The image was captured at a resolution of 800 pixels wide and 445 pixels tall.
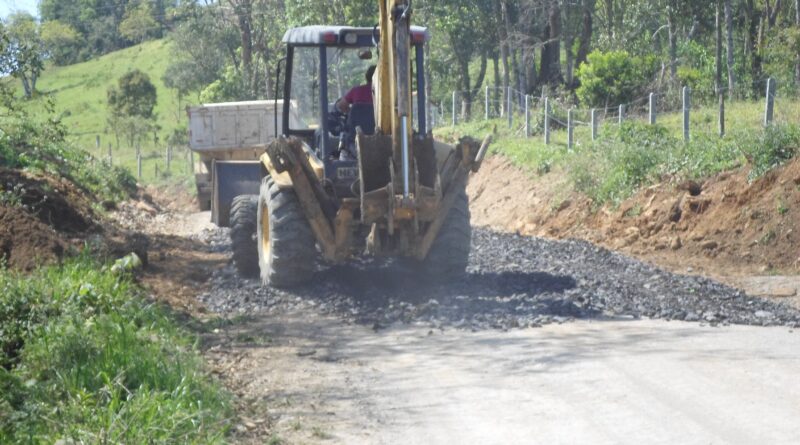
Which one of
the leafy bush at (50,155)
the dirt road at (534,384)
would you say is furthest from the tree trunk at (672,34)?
the dirt road at (534,384)

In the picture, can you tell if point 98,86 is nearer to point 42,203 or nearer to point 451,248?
point 42,203

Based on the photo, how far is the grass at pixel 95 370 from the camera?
6438mm

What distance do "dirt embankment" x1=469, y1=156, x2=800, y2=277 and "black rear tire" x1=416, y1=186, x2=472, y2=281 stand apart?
12.9 feet

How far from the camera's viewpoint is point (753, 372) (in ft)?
27.1

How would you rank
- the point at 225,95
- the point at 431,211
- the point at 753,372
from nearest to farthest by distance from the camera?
1. the point at 753,372
2. the point at 431,211
3. the point at 225,95

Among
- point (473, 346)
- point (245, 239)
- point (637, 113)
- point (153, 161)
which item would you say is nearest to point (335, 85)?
point (245, 239)

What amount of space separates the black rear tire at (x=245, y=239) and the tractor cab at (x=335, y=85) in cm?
137

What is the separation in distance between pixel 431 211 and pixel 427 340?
219cm

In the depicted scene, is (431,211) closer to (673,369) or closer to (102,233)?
(673,369)

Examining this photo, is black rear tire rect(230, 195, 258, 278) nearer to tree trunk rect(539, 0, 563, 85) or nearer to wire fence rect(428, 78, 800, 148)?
wire fence rect(428, 78, 800, 148)

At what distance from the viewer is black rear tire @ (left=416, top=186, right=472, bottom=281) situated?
12688mm

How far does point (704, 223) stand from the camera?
16.8 m

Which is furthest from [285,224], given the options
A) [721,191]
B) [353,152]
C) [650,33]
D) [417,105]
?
[650,33]

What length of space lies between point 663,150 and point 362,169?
1039 cm
